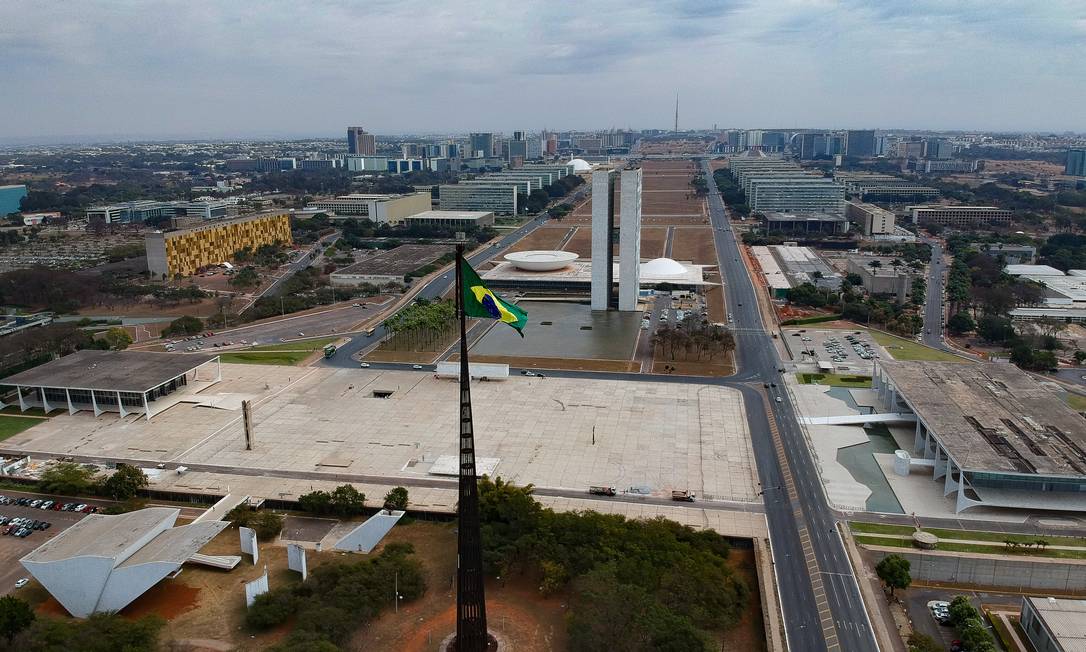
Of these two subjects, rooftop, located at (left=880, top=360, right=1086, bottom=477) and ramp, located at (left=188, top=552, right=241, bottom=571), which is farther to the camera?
rooftop, located at (left=880, top=360, right=1086, bottom=477)

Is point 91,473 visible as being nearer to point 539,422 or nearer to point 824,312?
point 539,422

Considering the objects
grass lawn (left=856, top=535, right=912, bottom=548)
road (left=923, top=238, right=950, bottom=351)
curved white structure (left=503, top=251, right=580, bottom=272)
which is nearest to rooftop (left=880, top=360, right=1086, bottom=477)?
grass lawn (left=856, top=535, right=912, bottom=548)

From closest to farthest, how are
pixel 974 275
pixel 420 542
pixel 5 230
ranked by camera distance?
pixel 420 542, pixel 974 275, pixel 5 230

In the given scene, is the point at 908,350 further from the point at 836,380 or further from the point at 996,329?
the point at 836,380

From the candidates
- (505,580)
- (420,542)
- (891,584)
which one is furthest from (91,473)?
(891,584)

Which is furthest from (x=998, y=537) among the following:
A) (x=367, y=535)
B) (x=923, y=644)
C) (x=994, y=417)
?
(x=367, y=535)

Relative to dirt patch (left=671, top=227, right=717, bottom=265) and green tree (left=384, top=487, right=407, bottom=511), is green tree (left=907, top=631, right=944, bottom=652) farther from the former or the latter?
dirt patch (left=671, top=227, right=717, bottom=265)
